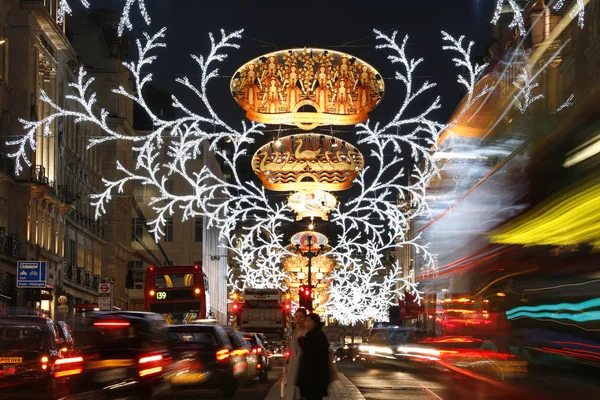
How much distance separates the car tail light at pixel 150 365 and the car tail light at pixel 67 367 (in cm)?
123

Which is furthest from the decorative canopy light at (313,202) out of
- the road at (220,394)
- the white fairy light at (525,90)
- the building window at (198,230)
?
the building window at (198,230)

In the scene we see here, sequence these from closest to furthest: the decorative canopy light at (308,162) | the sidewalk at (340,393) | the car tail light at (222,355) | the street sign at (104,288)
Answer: the sidewalk at (340,393), the car tail light at (222,355), the decorative canopy light at (308,162), the street sign at (104,288)

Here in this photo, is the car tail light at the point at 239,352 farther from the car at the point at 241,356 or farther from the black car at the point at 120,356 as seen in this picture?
the black car at the point at 120,356

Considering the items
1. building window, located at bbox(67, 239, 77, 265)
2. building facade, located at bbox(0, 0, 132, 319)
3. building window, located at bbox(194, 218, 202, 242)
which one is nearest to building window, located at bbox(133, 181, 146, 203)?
building window, located at bbox(194, 218, 202, 242)

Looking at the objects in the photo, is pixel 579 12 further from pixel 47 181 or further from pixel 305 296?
pixel 47 181

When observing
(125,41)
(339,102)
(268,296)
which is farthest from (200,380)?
(125,41)

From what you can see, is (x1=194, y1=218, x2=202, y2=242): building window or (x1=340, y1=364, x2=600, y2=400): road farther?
(x1=194, y1=218, x2=202, y2=242): building window

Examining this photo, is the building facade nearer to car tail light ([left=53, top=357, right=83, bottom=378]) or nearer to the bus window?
the bus window

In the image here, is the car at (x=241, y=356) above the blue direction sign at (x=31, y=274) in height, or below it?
below

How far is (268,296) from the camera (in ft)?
176

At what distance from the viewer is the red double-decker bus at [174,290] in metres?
43.2

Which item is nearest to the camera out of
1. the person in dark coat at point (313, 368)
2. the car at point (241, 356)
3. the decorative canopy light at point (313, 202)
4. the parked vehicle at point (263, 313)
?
the person in dark coat at point (313, 368)

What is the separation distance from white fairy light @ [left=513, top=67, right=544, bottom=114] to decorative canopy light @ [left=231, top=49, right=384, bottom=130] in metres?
11.8

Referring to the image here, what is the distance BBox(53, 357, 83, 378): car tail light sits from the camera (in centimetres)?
1884
